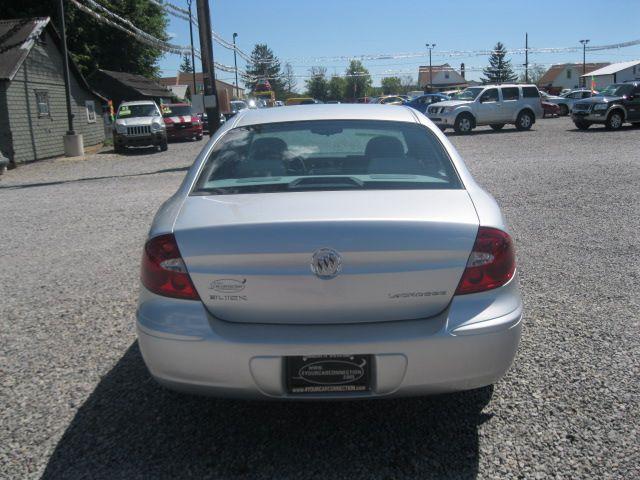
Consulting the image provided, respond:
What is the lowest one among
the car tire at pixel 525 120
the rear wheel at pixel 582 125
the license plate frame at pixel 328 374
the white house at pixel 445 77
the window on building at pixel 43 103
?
the license plate frame at pixel 328 374

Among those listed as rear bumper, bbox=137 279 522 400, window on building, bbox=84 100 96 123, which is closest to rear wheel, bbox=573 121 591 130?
window on building, bbox=84 100 96 123

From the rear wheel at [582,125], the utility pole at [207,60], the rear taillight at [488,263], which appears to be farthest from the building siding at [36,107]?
the rear taillight at [488,263]

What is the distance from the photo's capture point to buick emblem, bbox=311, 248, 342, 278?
2.64 metres

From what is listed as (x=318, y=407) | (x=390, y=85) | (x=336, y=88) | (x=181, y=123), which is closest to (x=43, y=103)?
(x=181, y=123)

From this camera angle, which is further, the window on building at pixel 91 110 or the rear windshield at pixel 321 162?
the window on building at pixel 91 110

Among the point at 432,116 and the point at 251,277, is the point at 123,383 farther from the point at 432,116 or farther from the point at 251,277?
the point at 432,116

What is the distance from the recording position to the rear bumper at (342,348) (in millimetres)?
2633

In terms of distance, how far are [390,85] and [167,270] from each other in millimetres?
152134

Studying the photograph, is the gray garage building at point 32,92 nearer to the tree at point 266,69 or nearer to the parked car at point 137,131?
the parked car at point 137,131

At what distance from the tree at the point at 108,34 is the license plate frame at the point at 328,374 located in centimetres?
3798

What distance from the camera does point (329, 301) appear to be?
8.73ft

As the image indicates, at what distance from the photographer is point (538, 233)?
7535mm

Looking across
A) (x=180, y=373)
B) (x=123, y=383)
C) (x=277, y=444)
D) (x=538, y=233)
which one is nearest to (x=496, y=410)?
(x=277, y=444)

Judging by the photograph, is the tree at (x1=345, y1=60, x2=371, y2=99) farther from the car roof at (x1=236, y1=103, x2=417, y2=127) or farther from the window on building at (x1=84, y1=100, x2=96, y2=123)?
the car roof at (x1=236, y1=103, x2=417, y2=127)
